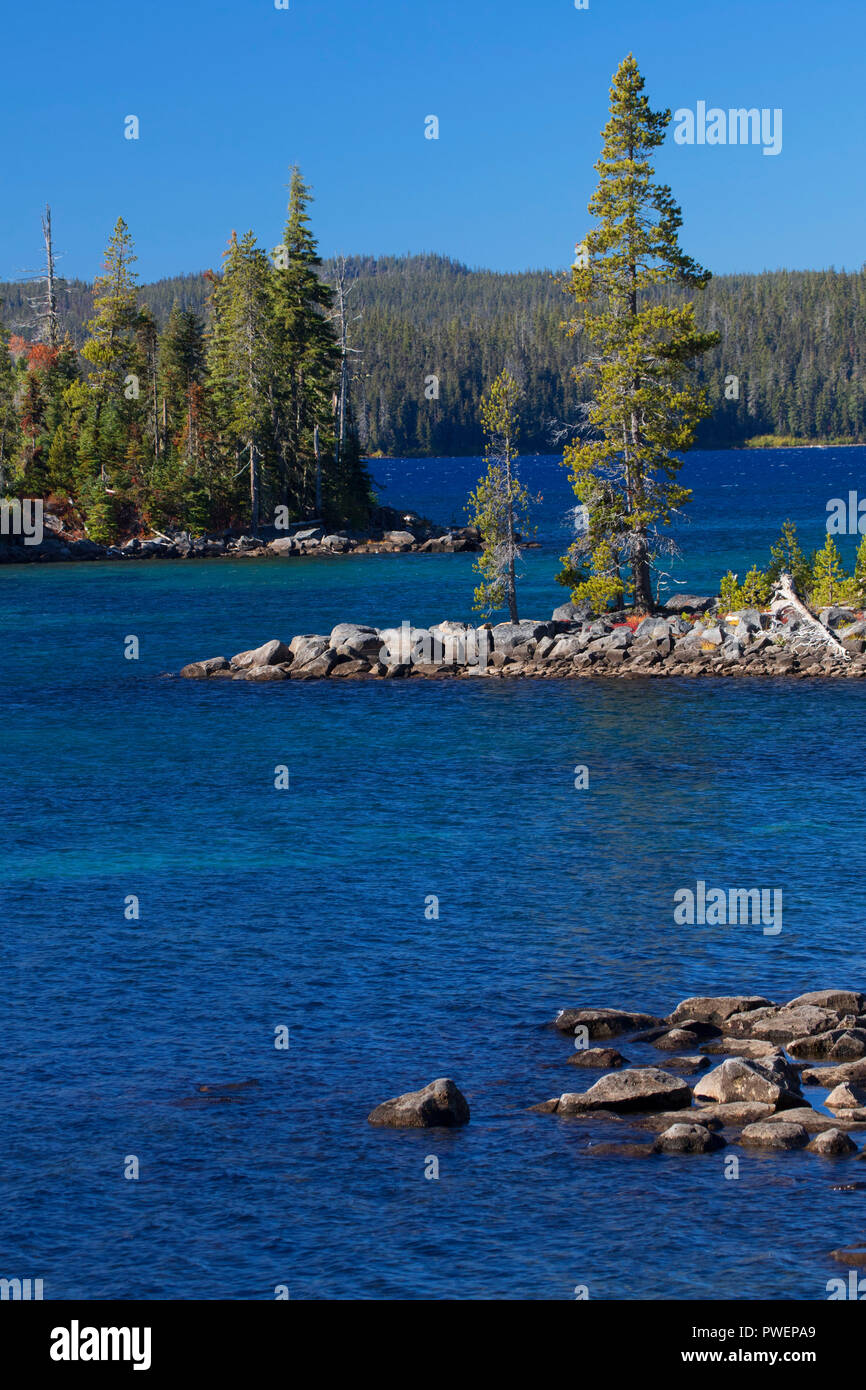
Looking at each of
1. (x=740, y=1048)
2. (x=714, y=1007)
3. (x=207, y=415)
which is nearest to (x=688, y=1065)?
(x=740, y=1048)

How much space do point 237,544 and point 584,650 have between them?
56494 millimetres

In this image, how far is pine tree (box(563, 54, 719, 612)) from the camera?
2173 inches

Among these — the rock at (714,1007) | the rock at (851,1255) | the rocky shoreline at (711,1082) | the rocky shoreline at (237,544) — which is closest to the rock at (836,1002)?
the rocky shoreline at (711,1082)

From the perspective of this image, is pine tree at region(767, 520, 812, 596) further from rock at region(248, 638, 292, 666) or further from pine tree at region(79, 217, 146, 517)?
pine tree at region(79, 217, 146, 517)

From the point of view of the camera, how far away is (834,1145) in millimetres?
16938

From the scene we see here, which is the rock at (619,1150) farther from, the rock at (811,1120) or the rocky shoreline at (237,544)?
the rocky shoreline at (237,544)

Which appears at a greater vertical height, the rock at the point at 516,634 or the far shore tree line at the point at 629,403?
the far shore tree line at the point at 629,403

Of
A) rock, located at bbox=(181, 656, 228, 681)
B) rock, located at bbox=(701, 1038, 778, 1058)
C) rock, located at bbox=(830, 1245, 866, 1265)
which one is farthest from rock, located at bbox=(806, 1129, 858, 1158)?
rock, located at bbox=(181, 656, 228, 681)

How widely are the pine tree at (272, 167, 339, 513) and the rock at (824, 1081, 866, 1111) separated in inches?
3486

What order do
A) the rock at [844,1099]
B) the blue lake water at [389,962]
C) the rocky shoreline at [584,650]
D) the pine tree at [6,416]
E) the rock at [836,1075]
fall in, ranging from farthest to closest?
the pine tree at [6,416] → the rocky shoreline at [584,650] → the rock at [836,1075] → the rock at [844,1099] → the blue lake water at [389,962]

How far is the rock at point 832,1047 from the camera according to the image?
19766 mm

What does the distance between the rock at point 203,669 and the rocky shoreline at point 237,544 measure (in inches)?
1873

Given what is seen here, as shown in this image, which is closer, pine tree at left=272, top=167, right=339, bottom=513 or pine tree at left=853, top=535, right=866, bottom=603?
pine tree at left=853, top=535, right=866, bottom=603
